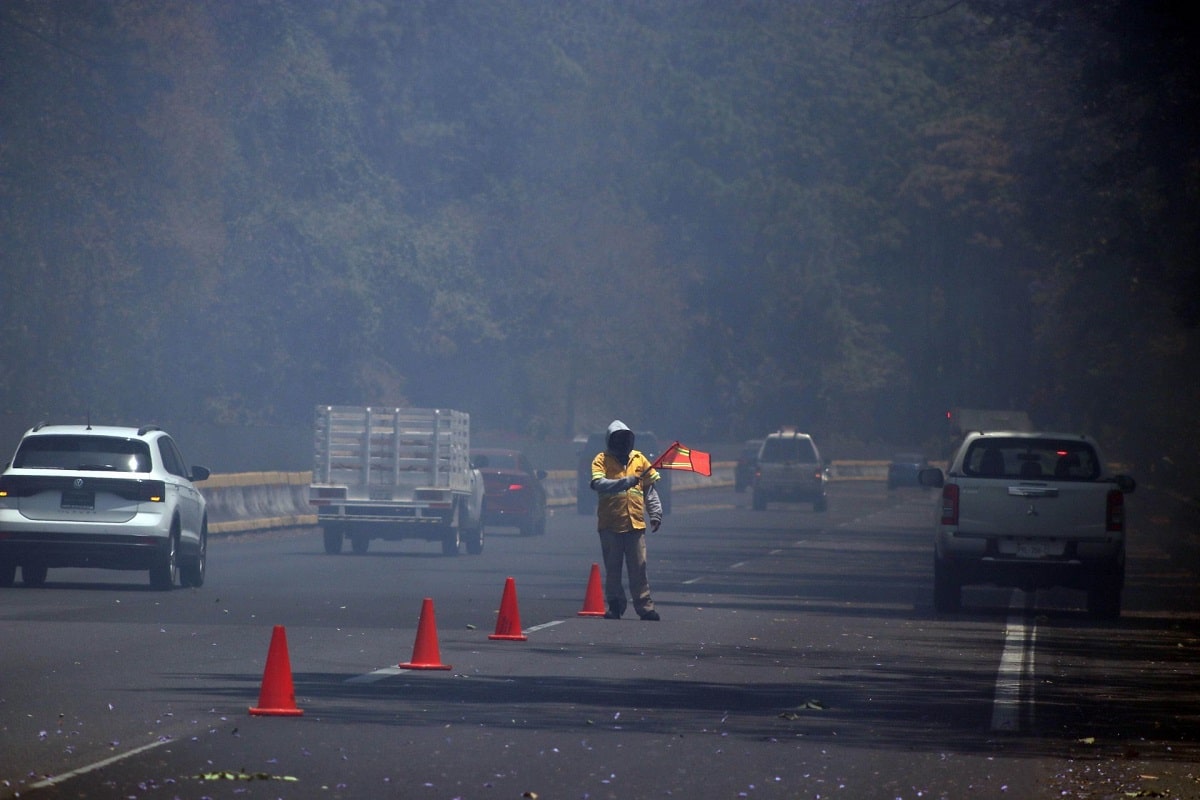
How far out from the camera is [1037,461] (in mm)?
22594

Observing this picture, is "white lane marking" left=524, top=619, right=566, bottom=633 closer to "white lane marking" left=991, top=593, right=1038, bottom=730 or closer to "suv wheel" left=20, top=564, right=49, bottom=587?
"white lane marking" left=991, top=593, right=1038, bottom=730

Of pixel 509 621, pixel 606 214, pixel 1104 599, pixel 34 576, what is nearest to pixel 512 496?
pixel 34 576

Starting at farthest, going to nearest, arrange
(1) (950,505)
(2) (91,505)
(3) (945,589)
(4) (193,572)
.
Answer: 1. (4) (193,572)
2. (3) (945,589)
3. (1) (950,505)
4. (2) (91,505)

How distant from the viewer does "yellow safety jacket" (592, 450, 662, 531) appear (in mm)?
19344

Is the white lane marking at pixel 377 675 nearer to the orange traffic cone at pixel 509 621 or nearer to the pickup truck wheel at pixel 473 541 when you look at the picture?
the orange traffic cone at pixel 509 621

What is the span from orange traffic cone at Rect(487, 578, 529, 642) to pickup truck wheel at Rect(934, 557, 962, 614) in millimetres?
6255

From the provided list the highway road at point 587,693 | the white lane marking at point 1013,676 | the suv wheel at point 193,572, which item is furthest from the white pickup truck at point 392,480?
the white lane marking at point 1013,676

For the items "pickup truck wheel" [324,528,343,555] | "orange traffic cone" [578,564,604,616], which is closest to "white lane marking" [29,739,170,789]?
"orange traffic cone" [578,564,604,616]

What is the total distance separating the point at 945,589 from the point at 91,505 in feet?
29.8

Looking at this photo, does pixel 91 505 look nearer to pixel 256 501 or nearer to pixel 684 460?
pixel 684 460

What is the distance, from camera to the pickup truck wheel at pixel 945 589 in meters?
22.1

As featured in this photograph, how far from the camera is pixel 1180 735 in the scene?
482 inches

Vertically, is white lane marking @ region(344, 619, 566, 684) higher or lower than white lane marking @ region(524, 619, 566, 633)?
lower

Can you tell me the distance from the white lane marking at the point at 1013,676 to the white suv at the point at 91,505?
28.9ft
